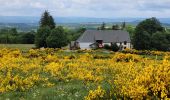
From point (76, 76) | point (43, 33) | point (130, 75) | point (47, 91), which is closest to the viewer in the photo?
point (130, 75)

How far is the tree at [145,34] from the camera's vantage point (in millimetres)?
108438

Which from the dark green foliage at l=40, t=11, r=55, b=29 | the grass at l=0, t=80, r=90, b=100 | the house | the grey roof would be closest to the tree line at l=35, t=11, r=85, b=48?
the house

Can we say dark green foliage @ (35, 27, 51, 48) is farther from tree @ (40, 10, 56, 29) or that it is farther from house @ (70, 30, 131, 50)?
tree @ (40, 10, 56, 29)

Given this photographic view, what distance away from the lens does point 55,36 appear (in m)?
117

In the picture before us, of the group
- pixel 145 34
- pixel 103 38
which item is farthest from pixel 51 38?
pixel 103 38

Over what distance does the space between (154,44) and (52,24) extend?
4816 centimetres

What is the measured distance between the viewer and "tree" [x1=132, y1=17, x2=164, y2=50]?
10844cm

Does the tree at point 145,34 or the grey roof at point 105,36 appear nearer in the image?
the tree at point 145,34

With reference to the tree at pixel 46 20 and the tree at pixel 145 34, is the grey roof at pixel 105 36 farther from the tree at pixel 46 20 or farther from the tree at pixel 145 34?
the tree at pixel 145 34

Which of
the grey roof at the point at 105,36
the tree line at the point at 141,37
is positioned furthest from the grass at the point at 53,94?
the grey roof at the point at 105,36

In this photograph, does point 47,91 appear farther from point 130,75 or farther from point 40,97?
point 130,75

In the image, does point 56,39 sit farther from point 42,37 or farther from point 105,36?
point 105,36

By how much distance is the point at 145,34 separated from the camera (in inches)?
4358

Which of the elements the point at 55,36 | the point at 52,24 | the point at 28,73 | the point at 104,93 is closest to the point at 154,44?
the point at 55,36
